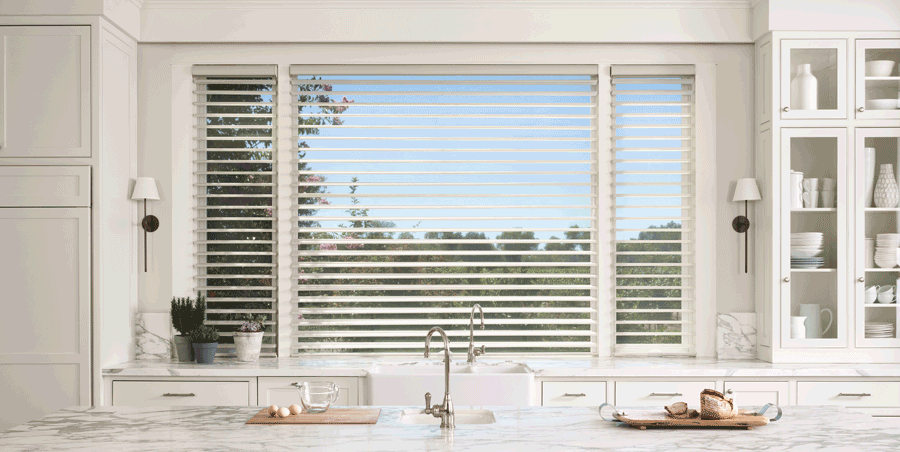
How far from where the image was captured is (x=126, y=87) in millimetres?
4004

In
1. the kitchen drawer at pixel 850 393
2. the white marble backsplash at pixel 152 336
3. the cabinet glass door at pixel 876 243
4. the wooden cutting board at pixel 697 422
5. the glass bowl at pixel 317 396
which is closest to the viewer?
the wooden cutting board at pixel 697 422

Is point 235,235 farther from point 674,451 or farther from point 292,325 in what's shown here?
point 674,451

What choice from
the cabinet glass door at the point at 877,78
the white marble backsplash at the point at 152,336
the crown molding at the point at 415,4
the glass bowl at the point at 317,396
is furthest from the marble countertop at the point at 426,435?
the crown molding at the point at 415,4

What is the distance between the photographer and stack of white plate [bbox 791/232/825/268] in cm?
383

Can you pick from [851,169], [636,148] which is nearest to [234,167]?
[636,148]

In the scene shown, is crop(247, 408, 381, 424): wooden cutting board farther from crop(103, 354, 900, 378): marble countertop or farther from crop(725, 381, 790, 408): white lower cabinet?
crop(725, 381, 790, 408): white lower cabinet

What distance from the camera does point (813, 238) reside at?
3.84 meters

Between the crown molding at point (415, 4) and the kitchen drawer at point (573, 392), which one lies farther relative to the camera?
the crown molding at point (415, 4)

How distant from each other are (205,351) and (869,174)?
3.56 m

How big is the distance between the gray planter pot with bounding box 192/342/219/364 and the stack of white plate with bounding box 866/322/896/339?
3.40 m

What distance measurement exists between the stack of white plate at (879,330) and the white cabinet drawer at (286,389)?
104 inches

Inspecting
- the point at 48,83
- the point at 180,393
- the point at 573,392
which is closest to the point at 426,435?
the point at 573,392

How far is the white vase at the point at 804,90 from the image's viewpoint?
3824mm

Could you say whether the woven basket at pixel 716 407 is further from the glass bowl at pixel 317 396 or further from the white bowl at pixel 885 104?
the white bowl at pixel 885 104
